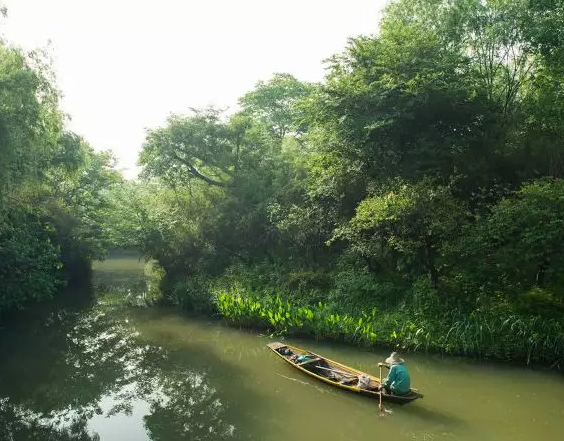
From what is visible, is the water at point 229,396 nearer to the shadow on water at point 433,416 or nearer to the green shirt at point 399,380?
the shadow on water at point 433,416

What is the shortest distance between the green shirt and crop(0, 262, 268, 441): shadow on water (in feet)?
9.64

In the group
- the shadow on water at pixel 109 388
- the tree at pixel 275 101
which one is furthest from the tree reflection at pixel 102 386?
the tree at pixel 275 101

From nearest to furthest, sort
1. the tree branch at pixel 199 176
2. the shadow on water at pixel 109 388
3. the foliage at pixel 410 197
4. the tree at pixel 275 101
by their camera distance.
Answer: the shadow on water at pixel 109 388 < the foliage at pixel 410 197 < the tree branch at pixel 199 176 < the tree at pixel 275 101

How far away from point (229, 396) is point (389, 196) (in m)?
7.01

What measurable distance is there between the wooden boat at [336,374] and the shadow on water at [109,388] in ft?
4.57

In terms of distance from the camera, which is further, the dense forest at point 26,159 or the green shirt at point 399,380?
the dense forest at point 26,159

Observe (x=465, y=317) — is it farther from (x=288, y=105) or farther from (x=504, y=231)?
(x=288, y=105)

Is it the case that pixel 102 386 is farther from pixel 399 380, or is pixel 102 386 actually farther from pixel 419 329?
pixel 419 329

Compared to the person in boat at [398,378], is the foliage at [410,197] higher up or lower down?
higher up

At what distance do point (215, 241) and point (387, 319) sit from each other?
34.2 ft

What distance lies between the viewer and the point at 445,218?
41.9ft

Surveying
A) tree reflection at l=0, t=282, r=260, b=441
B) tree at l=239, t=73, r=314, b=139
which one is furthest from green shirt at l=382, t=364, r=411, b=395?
tree at l=239, t=73, r=314, b=139

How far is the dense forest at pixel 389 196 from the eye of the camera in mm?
11977

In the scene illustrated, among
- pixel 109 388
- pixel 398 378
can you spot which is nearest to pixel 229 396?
pixel 109 388
